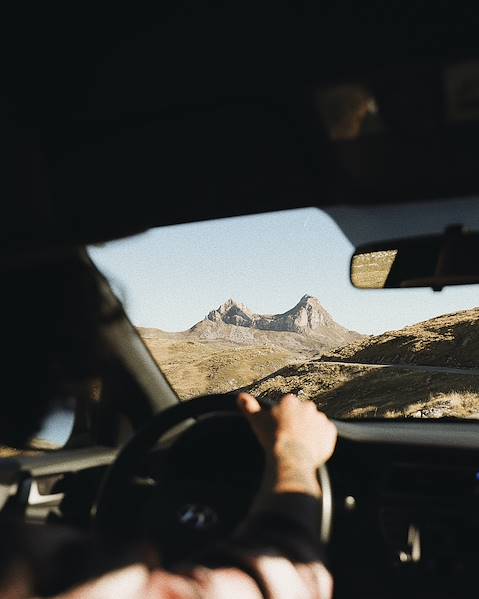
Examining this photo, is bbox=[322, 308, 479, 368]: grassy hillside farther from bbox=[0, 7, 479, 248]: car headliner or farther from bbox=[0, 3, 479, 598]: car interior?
bbox=[0, 3, 479, 598]: car interior

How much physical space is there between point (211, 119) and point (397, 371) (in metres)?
43.5

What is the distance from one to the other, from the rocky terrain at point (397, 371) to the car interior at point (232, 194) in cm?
1772

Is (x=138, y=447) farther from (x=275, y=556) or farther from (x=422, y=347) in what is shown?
(x=422, y=347)

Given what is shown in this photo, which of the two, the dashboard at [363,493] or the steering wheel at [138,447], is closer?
the steering wheel at [138,447]

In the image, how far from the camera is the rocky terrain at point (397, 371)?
2928cm

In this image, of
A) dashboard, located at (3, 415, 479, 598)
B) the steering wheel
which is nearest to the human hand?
the steering wheel

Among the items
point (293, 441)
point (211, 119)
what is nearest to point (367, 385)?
point (211, 119)

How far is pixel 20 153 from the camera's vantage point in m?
3.62

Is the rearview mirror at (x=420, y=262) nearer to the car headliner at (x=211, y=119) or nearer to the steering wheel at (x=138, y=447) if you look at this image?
the car headliner at (x=211, y=119)

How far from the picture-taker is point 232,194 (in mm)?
4262

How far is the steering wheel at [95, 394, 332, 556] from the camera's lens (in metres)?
2.55

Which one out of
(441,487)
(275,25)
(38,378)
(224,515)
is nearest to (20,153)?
(38,378)

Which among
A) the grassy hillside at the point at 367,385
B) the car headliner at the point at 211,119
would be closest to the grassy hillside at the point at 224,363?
the grassy hillside at the point at 367,385

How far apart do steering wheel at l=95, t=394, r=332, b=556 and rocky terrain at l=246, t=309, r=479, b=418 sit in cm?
1868
